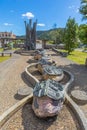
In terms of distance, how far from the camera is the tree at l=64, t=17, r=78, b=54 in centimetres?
3173

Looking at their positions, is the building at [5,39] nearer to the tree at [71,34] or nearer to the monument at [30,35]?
the monument at [30,35]

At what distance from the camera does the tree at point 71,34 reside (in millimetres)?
31734

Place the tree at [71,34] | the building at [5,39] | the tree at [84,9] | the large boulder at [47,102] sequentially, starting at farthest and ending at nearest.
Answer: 1. the building at [5,39]
2. the tree at [71,34]
3. the tree at [84,9]
4. the large boulder at [47,102]

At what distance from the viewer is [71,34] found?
32.0 meters

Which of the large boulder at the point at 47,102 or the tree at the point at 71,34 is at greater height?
the tree at the point at 71,34

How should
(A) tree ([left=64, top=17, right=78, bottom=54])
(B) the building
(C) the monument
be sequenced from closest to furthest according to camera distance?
1. (A) tree ([left=64, top=17, right=78, bottom=54])
2. (C) the monument
3. (B) the building

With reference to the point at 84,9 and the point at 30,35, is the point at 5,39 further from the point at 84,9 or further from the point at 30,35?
the point at 84,9

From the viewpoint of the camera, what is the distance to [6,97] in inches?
345

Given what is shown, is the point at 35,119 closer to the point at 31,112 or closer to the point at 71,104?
the point at 31,112

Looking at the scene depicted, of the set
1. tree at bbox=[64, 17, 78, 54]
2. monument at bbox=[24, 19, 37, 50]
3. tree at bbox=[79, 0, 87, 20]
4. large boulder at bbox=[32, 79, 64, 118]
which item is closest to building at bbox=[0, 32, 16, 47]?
monument at bbox=[24, 19, 37, 50]

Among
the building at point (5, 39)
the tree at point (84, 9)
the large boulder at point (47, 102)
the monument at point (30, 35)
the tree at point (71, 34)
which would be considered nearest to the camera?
the large boulder at point (47, 102)

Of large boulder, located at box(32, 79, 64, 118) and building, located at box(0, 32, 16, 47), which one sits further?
building, located at box(0, 32, 16, 47)

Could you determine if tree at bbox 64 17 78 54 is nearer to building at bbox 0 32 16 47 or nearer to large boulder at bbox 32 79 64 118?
building at bbox 0 32 16 47

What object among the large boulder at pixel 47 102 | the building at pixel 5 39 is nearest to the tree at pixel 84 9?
the large boulder at pixel 47 102
